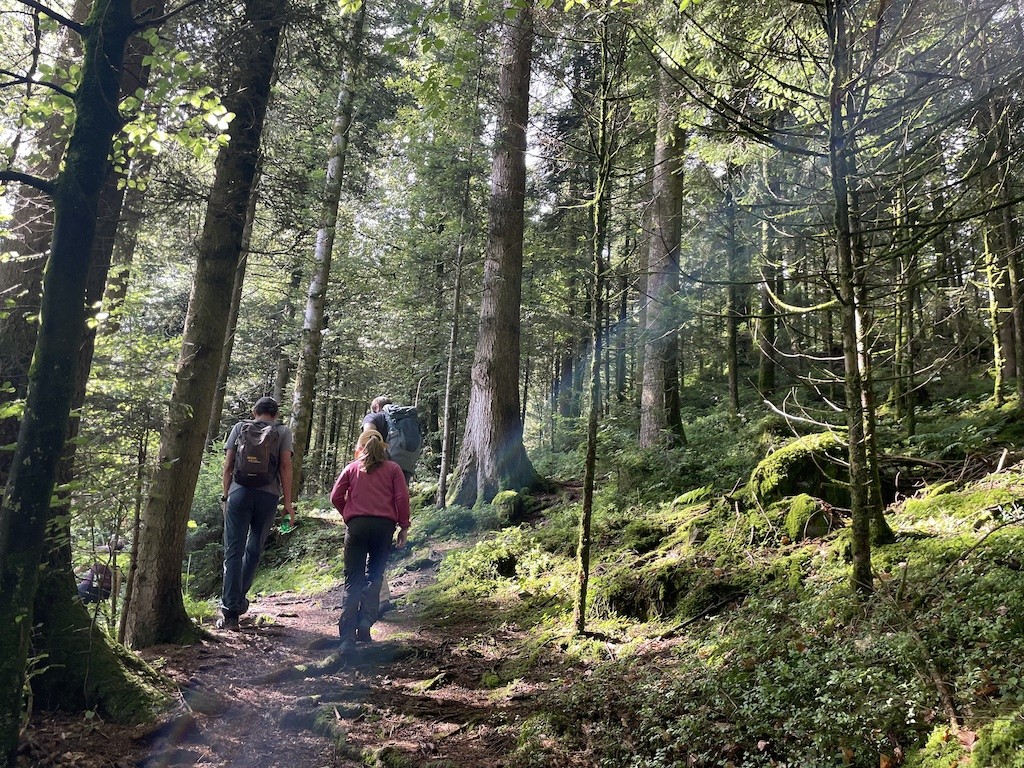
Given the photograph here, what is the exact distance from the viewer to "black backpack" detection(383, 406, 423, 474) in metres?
9.67

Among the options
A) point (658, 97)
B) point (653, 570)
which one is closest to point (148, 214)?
point (653, 570)

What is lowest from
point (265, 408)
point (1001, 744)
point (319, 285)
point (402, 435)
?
point (1001, 744)

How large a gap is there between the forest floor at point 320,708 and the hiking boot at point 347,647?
0.08m

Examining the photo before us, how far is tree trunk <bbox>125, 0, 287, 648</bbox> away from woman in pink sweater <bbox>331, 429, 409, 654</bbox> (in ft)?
4.46

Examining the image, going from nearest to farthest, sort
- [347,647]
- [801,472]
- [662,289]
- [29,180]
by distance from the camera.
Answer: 1. [29,180]
2. [347,647]
3. [801,472]
4. [662,289]

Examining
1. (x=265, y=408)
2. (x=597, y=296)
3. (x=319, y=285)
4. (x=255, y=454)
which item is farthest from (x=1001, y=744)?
(x=319, y=285)

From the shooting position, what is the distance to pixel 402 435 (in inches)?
383

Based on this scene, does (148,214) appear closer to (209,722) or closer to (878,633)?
(209,722)

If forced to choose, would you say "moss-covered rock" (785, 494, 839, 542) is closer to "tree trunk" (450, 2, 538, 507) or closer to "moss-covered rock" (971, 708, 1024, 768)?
"moss-covered rock" (971, 708, 1024, 768)

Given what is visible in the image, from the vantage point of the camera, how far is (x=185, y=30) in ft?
15.7

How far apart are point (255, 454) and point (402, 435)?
379cm

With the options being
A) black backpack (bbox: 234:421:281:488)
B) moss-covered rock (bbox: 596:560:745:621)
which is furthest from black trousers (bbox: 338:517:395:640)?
moss-covered rock (bbox: 596:560:745:621)

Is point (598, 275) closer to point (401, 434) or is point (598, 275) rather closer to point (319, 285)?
point (401, 434)

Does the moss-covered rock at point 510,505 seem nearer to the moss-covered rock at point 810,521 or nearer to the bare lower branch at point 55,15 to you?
the moss-covered rock at point 810,521
